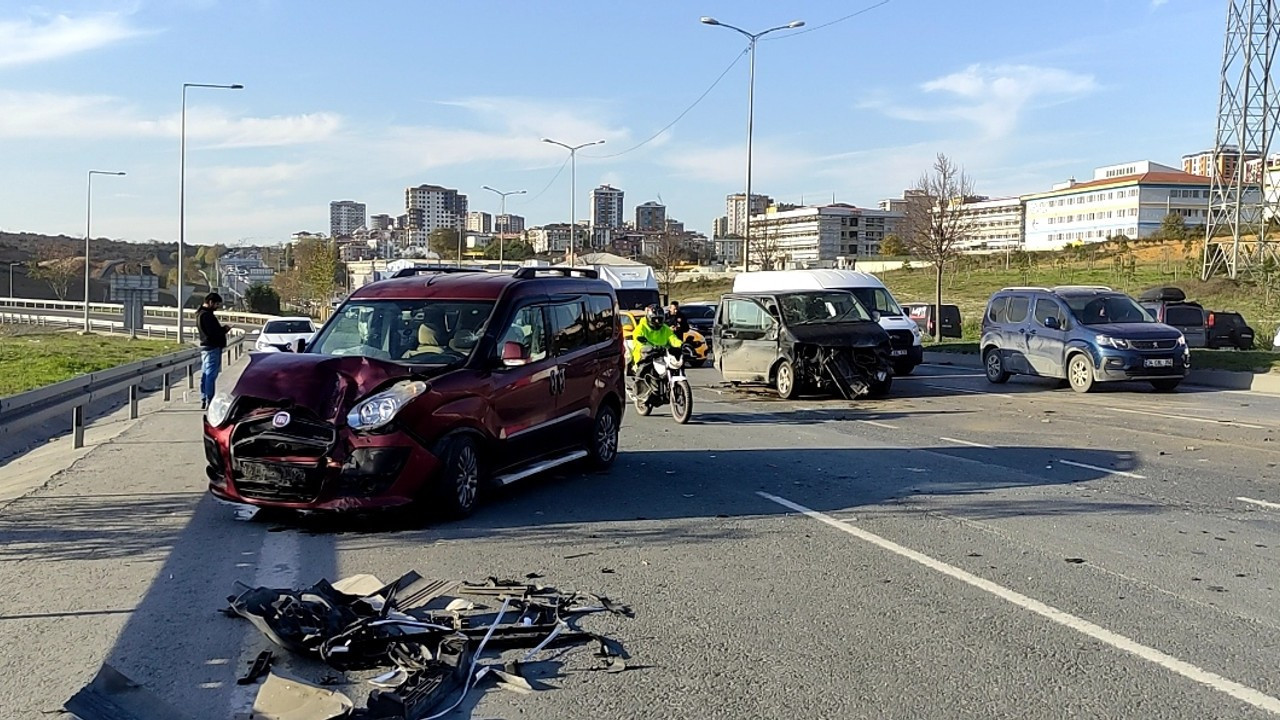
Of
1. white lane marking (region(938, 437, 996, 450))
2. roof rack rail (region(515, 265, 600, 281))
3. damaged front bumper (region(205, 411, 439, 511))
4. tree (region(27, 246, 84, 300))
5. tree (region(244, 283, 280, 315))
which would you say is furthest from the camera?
tree (region(27, 246, 84, 300))

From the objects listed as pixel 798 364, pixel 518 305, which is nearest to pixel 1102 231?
pixel 798 364

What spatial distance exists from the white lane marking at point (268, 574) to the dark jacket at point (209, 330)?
1020 cm

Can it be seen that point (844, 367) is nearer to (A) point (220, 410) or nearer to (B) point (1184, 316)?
(A) point (220, 410)

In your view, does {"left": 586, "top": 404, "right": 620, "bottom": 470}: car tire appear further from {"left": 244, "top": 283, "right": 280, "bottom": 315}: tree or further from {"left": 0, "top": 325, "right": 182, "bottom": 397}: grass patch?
{"left": 244, "top": 283, "right": 280, "bottom": 315}: tree

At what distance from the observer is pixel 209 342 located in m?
17.8

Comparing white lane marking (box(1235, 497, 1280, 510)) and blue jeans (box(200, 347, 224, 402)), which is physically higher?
blue jeans (box(200, 347, 224, 402))

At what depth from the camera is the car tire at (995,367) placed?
74.0 feet

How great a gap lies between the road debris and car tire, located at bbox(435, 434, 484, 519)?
1.80 metres

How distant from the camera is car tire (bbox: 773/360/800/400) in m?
19.6

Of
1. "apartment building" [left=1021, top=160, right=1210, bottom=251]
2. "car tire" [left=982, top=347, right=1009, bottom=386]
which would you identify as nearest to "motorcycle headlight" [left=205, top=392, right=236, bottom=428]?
"car tire" [left=982, top=347, right=1009, bottom=386]

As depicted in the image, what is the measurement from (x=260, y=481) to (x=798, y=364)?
12.4m

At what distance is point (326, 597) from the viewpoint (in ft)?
19.8

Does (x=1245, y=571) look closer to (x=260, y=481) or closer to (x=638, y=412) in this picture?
(x=260, y=481)

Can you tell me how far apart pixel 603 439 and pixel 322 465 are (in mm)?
3827
